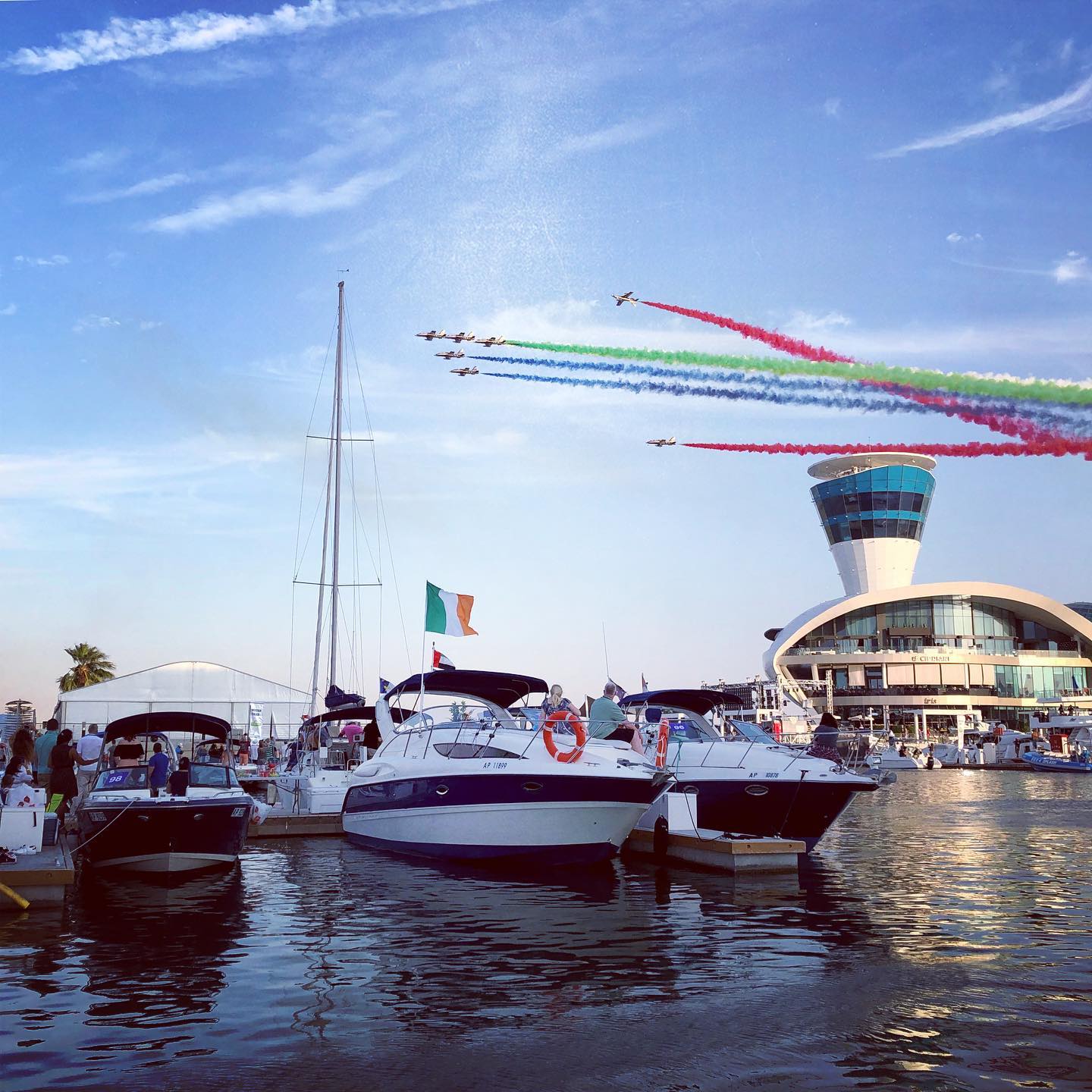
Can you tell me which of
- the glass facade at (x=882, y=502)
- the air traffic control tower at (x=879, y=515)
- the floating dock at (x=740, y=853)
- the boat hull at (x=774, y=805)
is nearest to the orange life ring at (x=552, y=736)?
the floating dock at (x=740, y=853)

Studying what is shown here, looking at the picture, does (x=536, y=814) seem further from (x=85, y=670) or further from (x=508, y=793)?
(x=85, y=670)

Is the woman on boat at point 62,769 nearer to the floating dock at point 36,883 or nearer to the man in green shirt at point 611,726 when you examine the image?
the floating dock at point 36,883

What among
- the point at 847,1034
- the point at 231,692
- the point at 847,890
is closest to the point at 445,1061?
the point at 847,1034

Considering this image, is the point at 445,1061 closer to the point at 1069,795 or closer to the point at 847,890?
A: the point at 847,890

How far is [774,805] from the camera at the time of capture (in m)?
22.3

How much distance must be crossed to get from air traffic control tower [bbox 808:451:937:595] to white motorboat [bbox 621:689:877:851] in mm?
102783

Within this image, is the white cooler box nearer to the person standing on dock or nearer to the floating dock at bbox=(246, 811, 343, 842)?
the person standing on dock

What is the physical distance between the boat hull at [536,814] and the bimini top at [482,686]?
14.9 feet

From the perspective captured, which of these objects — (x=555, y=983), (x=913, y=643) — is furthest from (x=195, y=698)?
(x=913, y=643)

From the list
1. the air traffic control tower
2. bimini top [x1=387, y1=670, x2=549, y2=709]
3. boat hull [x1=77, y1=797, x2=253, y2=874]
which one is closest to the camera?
boat hull [x1=77, y1=797, x2=253, y2=874]

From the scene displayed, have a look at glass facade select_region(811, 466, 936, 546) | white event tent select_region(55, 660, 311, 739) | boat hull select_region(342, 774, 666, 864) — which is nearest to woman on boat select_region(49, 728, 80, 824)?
boat hull select_region(342, 774, 666, 864)

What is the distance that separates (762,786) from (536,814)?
5.12m

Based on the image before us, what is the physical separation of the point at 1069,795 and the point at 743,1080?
44035mm

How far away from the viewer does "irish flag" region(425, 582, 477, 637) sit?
82.0ft
